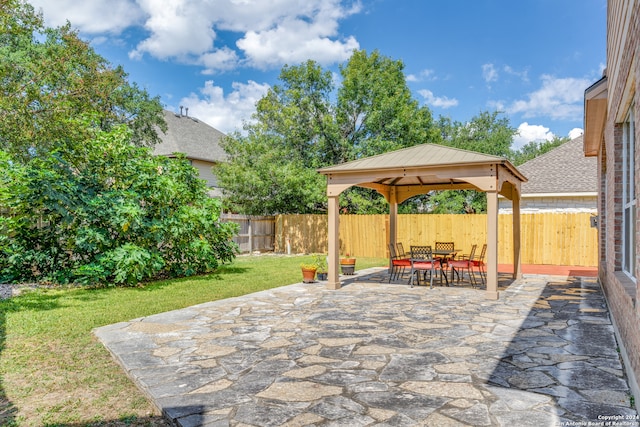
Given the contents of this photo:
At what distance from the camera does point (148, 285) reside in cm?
1020

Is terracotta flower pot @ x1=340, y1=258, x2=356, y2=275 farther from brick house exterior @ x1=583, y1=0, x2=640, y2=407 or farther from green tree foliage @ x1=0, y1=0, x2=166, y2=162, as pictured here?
green tree foliage @ x1=0, y1=0, x2=166, y2=162

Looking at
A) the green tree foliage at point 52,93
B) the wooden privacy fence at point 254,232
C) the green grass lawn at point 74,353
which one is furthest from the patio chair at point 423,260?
the wooden privacy fence at point 254,232

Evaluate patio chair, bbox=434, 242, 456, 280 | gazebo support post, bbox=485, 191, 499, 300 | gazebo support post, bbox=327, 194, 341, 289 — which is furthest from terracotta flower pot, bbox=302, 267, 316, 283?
gazebo support post, bbox=485, 191, 499, 300

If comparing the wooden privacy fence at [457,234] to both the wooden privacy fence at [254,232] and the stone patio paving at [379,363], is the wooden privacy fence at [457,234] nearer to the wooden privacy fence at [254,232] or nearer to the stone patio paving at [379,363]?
the wooden privacy fence at [254,232]

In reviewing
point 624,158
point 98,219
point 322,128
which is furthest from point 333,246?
point 322,128

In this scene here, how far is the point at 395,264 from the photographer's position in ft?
35.1

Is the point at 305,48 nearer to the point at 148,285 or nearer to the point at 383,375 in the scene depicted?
the point at 148,285

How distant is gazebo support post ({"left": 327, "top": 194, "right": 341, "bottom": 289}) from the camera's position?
980 centimetres

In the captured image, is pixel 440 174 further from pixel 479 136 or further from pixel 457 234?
pixel 479 136

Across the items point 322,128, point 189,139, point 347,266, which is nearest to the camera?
point 347,266

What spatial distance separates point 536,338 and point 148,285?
803 cm

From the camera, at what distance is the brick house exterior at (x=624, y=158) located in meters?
3.37

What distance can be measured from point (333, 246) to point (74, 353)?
19.1 feet

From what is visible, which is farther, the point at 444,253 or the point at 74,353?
the point at 444,253
